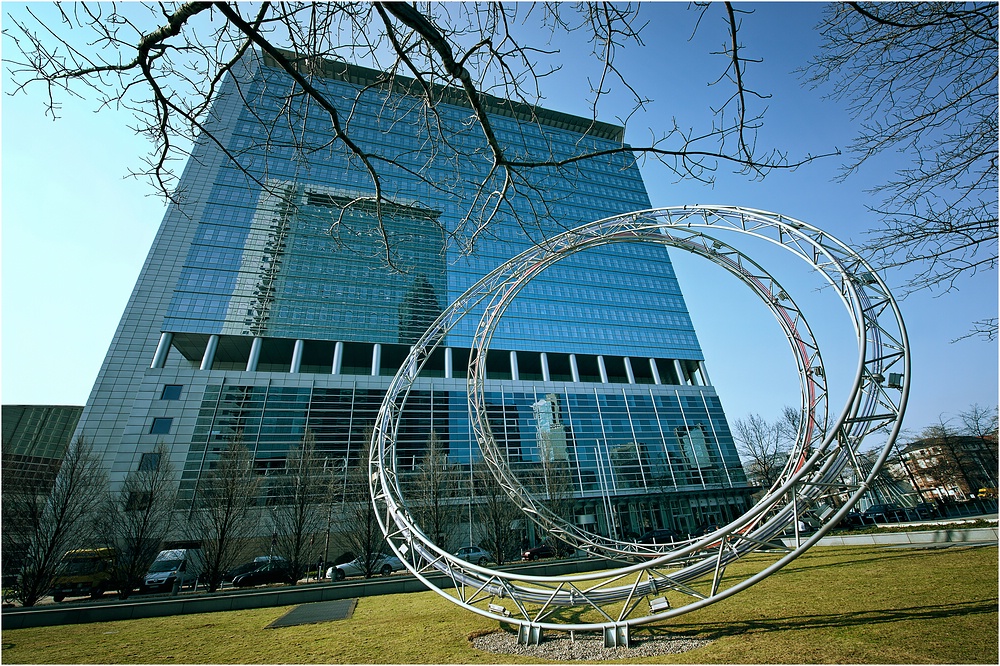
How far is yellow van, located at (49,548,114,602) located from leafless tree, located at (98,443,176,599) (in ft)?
2.34

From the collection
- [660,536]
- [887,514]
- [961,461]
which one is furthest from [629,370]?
[961,461]

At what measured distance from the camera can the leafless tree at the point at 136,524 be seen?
21547 mm

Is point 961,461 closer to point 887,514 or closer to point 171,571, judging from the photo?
point 887,514

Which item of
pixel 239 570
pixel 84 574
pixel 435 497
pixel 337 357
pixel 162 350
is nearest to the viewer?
pixel 84 574

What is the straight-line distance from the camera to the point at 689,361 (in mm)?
56469

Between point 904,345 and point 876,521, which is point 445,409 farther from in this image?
point 904,345

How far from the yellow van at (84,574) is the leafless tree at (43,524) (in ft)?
1.99

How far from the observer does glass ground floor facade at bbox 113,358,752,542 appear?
34.8 meters

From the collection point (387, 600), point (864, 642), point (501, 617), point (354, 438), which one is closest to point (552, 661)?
point (501, 617)

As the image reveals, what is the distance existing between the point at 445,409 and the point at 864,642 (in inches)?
1533

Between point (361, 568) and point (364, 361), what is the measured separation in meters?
27.9

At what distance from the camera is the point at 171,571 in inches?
971

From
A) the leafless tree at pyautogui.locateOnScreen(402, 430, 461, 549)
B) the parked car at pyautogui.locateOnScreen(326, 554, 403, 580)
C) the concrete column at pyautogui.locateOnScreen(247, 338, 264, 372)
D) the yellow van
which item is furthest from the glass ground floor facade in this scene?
the parked car at pyautogui.locateOnScreen(326, 554, 403, 580)

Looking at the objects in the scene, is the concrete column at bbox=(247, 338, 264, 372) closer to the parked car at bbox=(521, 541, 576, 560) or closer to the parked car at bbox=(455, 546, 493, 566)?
the parked car at bbox=(455, 546, 493, 566)
